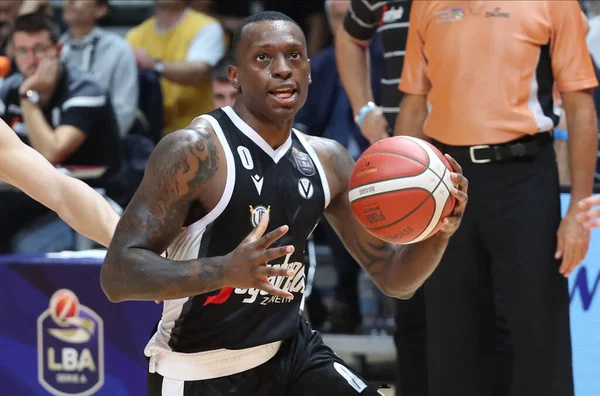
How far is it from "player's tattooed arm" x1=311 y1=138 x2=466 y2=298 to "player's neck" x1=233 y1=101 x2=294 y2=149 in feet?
0.78

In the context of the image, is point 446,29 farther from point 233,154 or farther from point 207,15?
point 207,15

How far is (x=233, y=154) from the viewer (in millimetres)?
3418

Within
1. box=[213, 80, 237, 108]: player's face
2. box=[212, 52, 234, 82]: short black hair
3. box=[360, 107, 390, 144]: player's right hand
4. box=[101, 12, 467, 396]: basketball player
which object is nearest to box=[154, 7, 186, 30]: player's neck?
box=[212, 52, 234, 82]: short black hair

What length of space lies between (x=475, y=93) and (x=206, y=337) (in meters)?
1.73

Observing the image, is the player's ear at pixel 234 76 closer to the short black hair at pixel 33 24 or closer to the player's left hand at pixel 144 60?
the short black hair at pixel 33 24

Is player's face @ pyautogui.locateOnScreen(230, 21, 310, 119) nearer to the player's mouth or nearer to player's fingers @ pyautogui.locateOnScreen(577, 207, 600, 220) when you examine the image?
the player's mouth

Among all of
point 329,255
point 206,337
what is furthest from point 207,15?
point 206,337

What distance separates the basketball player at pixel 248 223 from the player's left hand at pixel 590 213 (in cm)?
93

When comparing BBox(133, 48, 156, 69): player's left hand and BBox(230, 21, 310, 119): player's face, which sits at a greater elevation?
BBox(230, 21, 310, 119): player's face

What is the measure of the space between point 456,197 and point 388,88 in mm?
2148

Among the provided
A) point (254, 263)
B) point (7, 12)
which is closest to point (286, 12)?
point (7, 12)

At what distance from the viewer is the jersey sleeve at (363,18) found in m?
5.43

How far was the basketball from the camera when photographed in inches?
133

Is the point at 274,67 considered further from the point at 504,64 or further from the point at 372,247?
the point at 504,64
